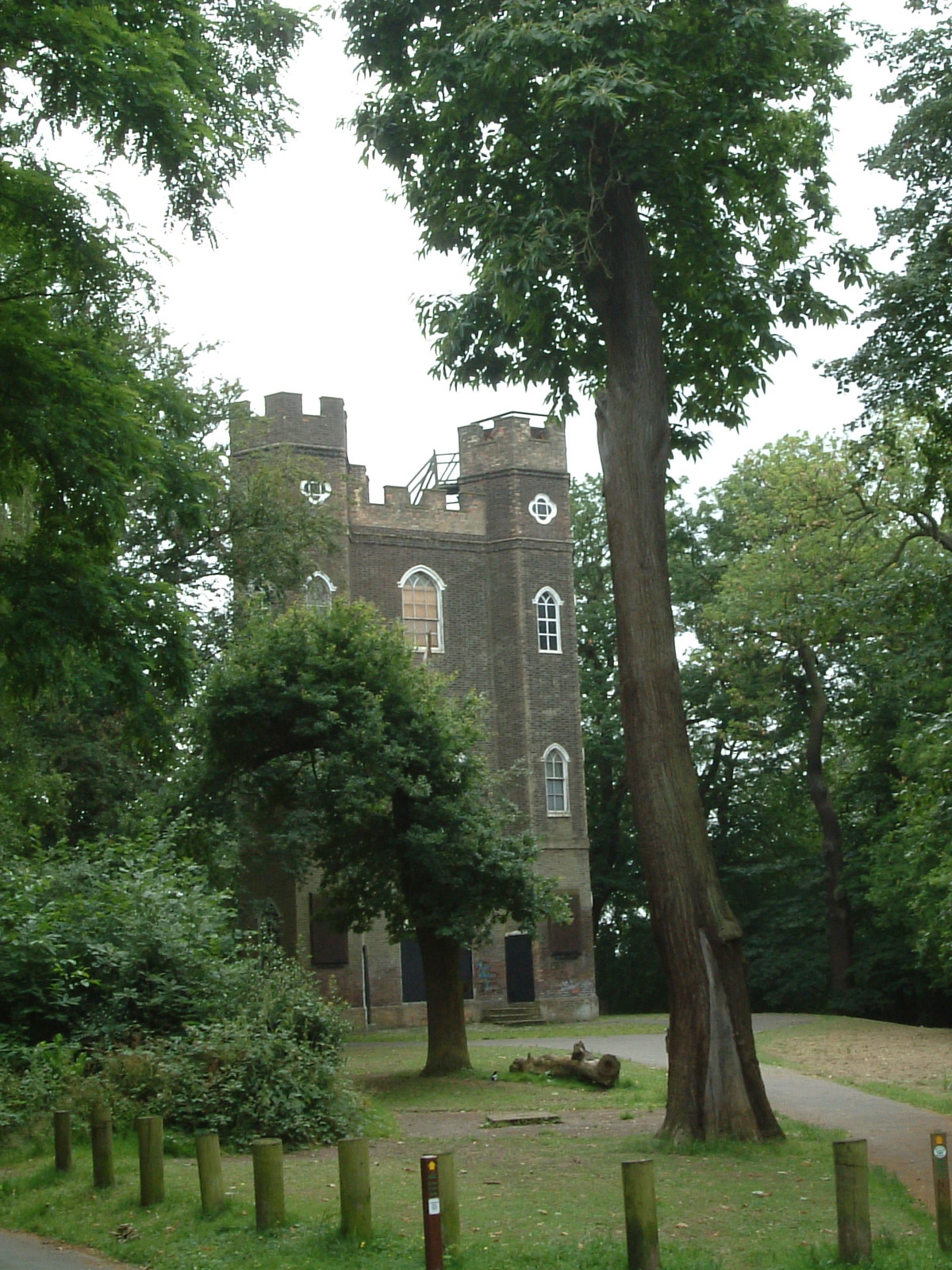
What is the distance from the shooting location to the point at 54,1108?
1373cm

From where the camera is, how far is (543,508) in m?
42.4

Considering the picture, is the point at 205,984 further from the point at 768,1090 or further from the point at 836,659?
the point at 836,659

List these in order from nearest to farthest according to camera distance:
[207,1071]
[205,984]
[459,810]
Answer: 1. [207,1071]
2. [205,984]
3. [459,810]

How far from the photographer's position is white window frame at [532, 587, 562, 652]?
41656 millimetres

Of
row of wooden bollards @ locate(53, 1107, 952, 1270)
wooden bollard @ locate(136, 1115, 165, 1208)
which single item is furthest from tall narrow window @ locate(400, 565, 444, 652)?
row of wooden bollards @ locate(53, 1107, 952, 1270)

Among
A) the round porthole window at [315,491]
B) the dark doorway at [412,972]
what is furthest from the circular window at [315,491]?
the dark doorway at [412,972]

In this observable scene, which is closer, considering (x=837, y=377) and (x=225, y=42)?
(x=225, y=42)

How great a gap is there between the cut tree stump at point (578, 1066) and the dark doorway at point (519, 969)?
52.7 ft

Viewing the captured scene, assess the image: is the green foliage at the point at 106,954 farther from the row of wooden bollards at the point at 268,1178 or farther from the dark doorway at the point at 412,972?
the dark doorway at the point at 412,972

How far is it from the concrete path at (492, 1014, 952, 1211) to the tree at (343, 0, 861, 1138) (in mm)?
1483

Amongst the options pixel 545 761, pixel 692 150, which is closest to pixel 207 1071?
pixel 692 150

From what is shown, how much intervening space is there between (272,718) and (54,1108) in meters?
9.88

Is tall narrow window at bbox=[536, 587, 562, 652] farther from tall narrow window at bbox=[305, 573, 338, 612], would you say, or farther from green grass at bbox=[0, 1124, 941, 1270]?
green grass at bbox=[0, 1124, 941, 1270]

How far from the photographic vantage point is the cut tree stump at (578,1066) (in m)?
20.9
